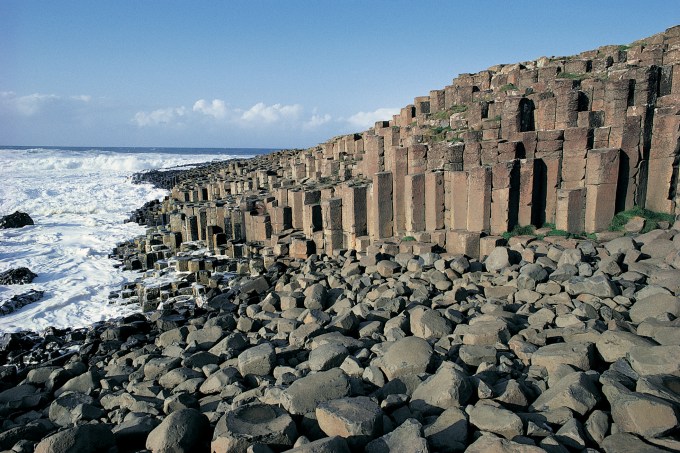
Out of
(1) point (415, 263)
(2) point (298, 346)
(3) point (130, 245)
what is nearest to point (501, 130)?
(1) point (415, 263)

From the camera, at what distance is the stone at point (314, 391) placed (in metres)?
3.67

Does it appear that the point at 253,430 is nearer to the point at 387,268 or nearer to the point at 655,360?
the point at 655,360

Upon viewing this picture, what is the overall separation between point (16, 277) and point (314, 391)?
10740 millimetres

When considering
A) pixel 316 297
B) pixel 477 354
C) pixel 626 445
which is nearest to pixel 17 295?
pixel 316 297

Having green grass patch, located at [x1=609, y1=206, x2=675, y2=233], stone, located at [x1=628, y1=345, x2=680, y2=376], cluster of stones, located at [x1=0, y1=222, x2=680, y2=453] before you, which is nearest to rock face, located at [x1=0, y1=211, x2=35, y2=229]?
cluster of stones, located at [x1=0, y1=222, x2=680, y2=453]

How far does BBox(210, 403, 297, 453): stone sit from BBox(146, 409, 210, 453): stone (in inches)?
10.9

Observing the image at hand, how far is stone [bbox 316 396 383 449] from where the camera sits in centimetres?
321

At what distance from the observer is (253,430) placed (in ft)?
10.8

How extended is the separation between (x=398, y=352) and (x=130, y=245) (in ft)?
40.8

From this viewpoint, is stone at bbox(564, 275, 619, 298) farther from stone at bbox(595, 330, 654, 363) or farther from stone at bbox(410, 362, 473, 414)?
stone at bbox(410, 362, 473, 414)

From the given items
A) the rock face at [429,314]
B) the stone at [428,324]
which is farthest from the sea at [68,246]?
the stone at [428,324]

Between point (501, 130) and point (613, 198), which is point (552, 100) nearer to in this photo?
point (501, 130)

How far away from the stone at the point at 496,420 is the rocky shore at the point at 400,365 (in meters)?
0.01

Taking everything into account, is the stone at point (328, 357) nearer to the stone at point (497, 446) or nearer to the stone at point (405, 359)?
the stone at point (405, 359)
